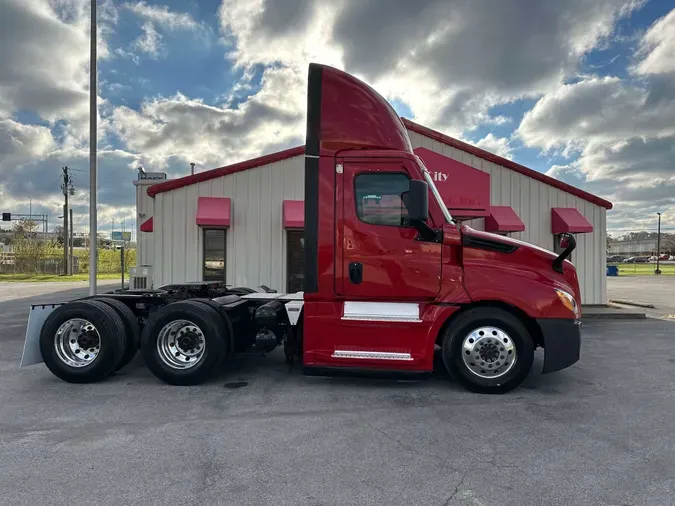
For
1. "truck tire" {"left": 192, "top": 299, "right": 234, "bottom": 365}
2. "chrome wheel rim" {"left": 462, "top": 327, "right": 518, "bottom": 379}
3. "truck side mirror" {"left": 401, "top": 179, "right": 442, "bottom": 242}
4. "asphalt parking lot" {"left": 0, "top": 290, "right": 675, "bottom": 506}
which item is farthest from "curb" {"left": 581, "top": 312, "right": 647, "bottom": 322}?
"truck tire" {"left": 192, "top": 299, "right": 234, "bottom": 365}

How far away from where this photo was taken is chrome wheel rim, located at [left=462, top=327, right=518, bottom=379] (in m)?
4.82

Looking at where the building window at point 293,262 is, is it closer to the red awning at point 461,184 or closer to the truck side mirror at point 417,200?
the red awning at point 461,184

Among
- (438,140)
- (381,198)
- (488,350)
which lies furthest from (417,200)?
(438,140)

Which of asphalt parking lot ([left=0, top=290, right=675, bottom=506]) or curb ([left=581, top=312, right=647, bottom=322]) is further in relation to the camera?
curb ([left=581, top=312, right=647, bottom=322])

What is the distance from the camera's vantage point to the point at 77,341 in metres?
5.54

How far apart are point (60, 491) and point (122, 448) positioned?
2.17ft

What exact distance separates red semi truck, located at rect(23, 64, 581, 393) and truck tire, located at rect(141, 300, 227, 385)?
0.06 ft

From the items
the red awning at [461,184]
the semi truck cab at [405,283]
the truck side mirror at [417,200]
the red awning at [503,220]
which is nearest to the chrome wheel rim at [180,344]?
the semi truck cab at [405,283]

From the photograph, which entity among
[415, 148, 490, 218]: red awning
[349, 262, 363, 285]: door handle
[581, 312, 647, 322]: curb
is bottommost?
[581, 312, 647, 322]: curb

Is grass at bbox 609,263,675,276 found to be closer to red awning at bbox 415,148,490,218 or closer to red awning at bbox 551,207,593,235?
red awning at bbox 551,207,593,235

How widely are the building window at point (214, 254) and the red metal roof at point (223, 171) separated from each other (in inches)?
54.7

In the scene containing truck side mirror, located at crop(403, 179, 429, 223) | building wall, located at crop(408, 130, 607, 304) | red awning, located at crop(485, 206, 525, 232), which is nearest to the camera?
truck side mirror, located at crop(403, 179, 429, 223)

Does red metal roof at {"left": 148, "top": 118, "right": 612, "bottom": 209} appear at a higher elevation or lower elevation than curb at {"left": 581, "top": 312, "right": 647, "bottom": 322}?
higher

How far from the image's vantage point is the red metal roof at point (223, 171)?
11.3 meters
